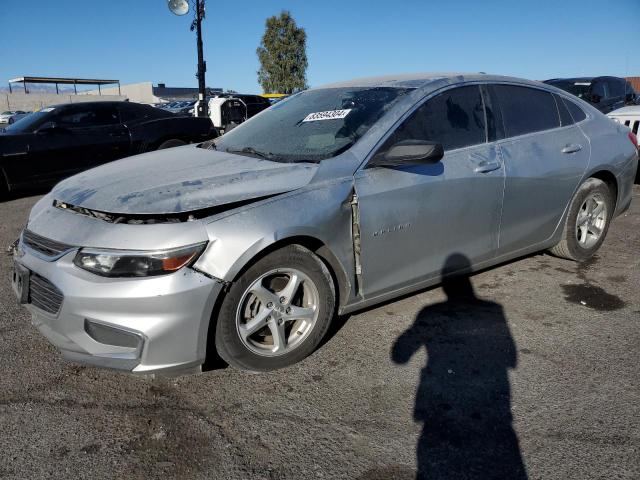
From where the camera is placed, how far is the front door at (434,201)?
2.87 meters

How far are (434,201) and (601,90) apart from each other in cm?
974

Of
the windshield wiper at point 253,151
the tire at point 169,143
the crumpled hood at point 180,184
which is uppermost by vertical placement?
the windshield wiper at point 253,151

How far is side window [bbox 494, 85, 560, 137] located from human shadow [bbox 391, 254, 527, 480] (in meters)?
1.08

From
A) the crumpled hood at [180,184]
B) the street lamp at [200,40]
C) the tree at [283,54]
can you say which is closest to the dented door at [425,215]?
the crumpled hood at [180,184]

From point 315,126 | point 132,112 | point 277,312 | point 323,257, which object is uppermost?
point 132,112

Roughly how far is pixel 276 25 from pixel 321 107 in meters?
38.7

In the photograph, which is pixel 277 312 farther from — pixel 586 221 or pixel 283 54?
pixel 283 54

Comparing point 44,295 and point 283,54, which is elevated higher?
point 283,54

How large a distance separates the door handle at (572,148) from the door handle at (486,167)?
2.69 feet

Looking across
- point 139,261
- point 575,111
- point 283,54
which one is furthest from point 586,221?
point 283,54

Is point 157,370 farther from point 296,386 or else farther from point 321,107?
point 321,107

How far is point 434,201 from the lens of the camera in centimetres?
306

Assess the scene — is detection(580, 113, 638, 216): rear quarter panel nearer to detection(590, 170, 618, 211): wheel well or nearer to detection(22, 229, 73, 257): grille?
detection(590, 170, 618, 211): wheel well

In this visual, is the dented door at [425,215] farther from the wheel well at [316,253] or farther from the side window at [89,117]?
the side window at [89,117]
